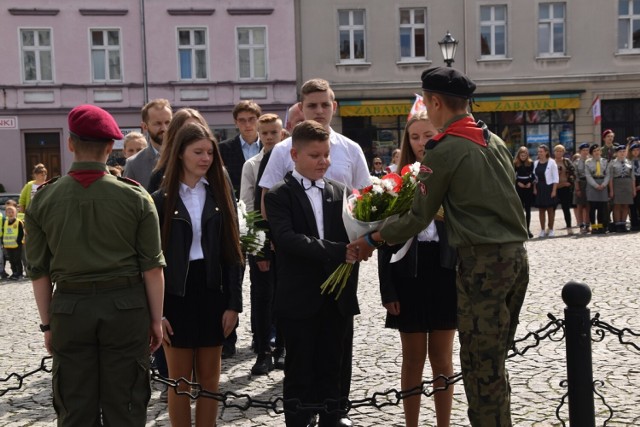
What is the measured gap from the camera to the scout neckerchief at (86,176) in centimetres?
390

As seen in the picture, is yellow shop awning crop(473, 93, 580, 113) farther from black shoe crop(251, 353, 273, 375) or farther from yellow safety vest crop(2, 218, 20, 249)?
black shoe crop(251, 353, 273, 375)

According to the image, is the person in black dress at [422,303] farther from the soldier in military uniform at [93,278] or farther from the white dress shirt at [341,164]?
the soldier in military uniform at [93,278]

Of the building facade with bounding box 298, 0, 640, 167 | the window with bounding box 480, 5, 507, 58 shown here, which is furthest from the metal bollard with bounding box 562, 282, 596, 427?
the window with bounding box 480, 5, 507, 58

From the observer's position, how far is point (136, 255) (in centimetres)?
401

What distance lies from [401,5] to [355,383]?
27415 millimetres

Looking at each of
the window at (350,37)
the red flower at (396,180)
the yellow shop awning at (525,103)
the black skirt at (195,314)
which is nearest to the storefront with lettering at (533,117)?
the yellow shop awning at (525,103)

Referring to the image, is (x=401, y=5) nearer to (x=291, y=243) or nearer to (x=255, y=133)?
(x=255, y=133)

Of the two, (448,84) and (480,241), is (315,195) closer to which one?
(448,84)

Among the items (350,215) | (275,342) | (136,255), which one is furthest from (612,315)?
(136,255)

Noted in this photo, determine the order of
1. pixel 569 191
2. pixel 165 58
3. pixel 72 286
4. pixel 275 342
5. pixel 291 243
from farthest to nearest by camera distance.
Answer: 1. pixel 165 58
2. pixel 569 191
3. pixel 275 342
4. pixel 291 243
5. pixel 72 286

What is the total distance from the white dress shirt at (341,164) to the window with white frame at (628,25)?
96.4ft

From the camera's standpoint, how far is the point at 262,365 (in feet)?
22.5

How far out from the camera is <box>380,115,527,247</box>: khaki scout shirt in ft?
13.1

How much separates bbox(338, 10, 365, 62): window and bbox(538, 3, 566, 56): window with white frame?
6.89 m
